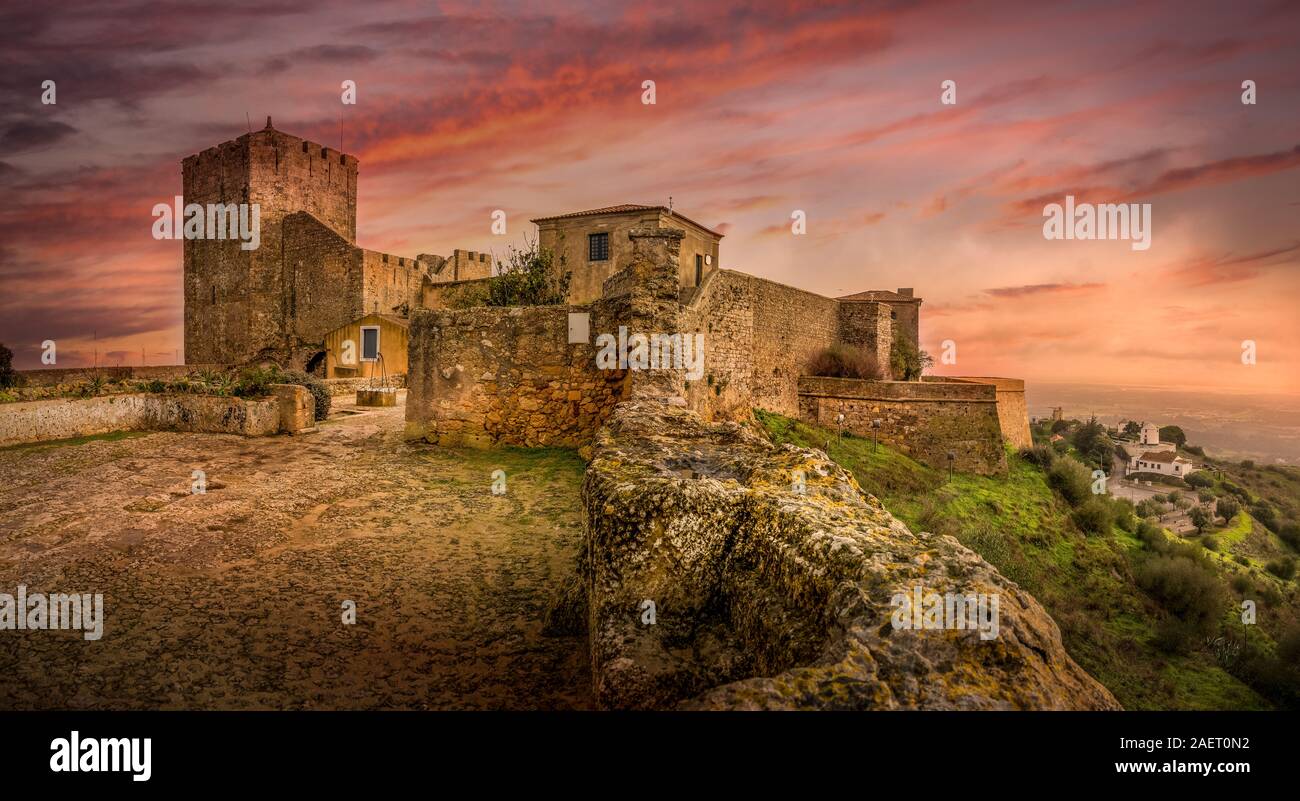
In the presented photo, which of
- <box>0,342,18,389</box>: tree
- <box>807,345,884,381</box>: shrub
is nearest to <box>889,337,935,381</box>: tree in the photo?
<box>807,345,884,381</box>: shrub

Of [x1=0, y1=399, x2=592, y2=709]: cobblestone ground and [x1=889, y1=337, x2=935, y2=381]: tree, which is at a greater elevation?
[x1=889, y1=337, x2=935, y2=381]: tree

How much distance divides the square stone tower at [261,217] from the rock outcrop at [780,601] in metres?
35.9

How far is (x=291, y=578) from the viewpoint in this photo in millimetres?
4457

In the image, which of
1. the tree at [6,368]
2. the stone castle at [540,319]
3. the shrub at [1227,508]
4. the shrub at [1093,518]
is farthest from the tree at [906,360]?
the tree at [6,368]

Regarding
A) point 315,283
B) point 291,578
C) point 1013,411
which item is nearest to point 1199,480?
point 1013,411

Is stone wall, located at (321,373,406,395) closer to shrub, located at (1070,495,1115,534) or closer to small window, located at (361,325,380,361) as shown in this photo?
small window, located at (361,325,380,361)

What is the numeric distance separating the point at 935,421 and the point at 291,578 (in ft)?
86.8

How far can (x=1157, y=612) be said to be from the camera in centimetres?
1895

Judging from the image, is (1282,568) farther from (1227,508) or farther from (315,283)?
(315,283)

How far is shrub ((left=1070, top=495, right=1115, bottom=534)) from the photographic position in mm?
25391

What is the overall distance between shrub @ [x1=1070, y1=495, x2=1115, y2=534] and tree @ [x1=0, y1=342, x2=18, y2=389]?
39493mm
